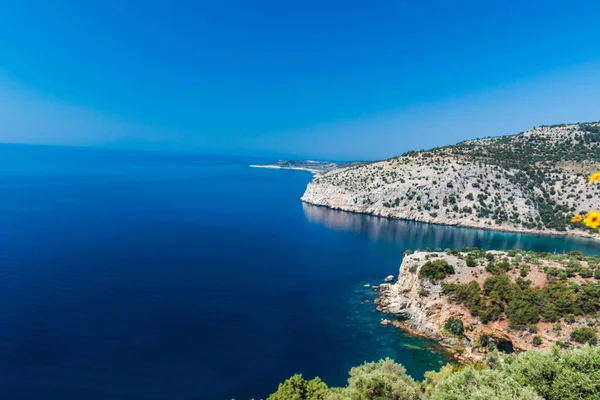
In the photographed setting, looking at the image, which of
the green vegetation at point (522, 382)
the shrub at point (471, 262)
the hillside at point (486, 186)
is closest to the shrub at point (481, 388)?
the green vegetation at point (522, 382)

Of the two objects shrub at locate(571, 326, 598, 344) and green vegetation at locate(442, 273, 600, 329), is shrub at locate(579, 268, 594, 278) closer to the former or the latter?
green vegetation at locate(442, 273, 600, 329)

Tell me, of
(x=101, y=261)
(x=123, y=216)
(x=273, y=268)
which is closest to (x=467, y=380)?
(x=273, y=268)

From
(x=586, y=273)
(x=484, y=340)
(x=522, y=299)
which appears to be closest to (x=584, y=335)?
(x=522, y=299)

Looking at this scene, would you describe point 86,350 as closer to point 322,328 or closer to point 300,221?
point 322,328

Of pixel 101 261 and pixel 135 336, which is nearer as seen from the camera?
pixel 135 336

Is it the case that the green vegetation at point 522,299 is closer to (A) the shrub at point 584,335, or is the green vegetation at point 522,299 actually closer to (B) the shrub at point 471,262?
(A) the shrub at point 584,335

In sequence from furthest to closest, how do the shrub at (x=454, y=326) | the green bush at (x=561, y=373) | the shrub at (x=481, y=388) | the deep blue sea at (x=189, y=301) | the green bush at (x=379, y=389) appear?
1. the shrub at (x=454, y=326)
2. the deep blue sea at (x=189, y=301)
3. the green bush at (x=379, y=389)
4. the green bush at (x=561, y=373)
5. the shrub at (x=481, y=388)

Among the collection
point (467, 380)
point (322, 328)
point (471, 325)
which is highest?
point (467, 380)

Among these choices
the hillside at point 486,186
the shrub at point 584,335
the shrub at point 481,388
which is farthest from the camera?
the hillside at point 486,186
